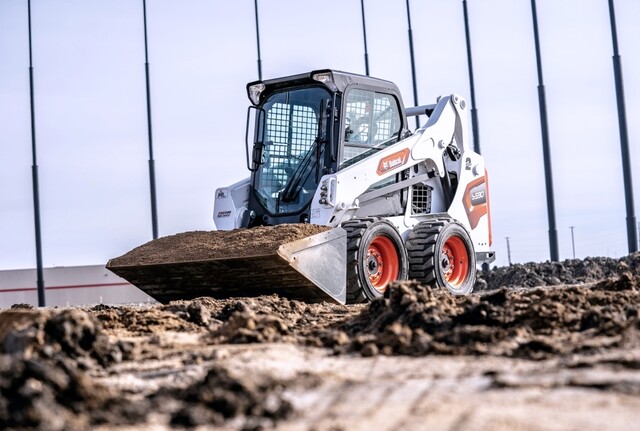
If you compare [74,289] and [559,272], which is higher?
[74,289]

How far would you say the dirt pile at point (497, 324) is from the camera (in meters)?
7.12

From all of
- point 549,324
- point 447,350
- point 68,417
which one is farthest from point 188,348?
point 68,417

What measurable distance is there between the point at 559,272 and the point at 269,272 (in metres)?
11.7

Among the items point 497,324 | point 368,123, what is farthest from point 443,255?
point 497,324

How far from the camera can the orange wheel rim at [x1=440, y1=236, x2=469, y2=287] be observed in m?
15.6

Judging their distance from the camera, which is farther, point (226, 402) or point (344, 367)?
point (344, 367)

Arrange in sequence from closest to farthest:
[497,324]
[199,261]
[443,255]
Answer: [497,324] < [199,261] < [443,255]

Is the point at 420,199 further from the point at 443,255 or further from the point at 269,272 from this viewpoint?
the point at 269,272

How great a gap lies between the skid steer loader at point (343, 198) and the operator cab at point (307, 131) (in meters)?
0.02

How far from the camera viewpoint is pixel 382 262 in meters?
14.1

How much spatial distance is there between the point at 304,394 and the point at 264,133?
387 inches

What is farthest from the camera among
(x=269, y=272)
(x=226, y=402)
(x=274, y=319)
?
(x=269, y=272)

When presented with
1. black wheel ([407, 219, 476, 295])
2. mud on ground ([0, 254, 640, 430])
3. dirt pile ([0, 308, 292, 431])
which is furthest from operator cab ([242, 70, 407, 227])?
dirt pile ([0, 308, 292, 431])

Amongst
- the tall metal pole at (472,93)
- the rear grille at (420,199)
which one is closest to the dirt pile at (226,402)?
the rear grille at (420,199)
